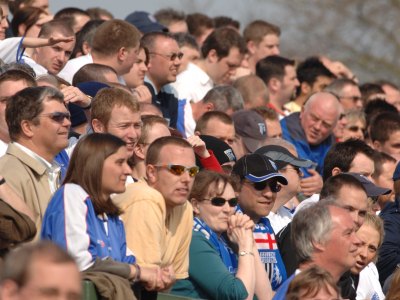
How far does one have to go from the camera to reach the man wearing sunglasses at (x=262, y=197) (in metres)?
10.3

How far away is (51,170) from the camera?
9.19m

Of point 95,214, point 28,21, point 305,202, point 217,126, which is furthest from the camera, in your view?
point 28,21

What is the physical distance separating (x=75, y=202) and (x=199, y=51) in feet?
26.6

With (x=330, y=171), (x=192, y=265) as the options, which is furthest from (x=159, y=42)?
(x=192, y=265)

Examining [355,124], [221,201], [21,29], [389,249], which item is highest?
[221,201]

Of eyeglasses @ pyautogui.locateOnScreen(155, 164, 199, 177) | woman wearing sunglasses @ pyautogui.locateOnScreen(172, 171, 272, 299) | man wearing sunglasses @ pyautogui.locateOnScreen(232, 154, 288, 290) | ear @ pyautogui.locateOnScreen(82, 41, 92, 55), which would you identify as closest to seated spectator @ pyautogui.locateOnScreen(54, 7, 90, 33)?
ear @ pyautogui.locateOnScreen(82, 41, 92, 55)

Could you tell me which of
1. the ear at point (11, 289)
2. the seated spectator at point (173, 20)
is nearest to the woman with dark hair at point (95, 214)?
the ear at point (11, 289)

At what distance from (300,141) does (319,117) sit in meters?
0.33

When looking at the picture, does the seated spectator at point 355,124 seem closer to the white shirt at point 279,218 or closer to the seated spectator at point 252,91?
the seated spectator at point 252,91

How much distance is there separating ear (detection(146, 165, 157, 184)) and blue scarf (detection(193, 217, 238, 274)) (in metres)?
0.56

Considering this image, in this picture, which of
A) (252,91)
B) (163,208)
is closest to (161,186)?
(163,208)

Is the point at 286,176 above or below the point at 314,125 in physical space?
above

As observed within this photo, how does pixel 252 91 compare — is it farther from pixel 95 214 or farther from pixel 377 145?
pixel 95 214

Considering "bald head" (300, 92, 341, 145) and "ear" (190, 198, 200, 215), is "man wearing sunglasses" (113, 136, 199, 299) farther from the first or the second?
"bald head" (300, 92, 341, 145)
